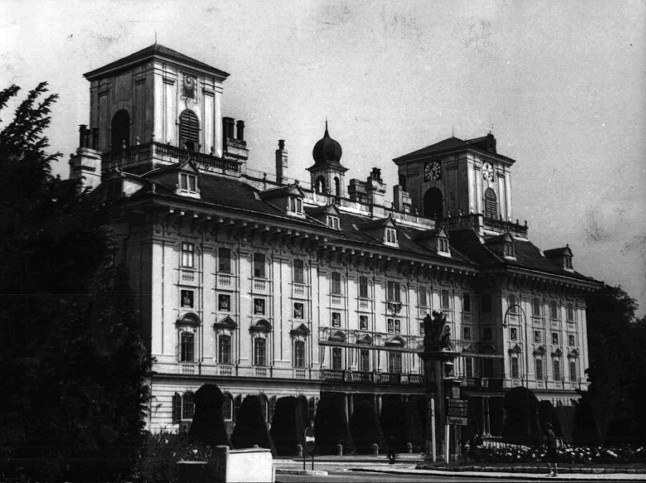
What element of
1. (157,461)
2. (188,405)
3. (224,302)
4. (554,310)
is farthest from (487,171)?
(157,461)

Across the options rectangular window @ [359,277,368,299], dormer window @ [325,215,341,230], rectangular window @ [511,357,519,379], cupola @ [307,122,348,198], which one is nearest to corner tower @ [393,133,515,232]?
cupola @ [307,122,348,198]

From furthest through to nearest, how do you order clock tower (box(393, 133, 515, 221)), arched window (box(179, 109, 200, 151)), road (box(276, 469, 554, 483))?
clock tower (box(393, 133, 515, 221)) → arched window (box(179, 109, 200, 151)) → road (box(276, 469, 554, 483))

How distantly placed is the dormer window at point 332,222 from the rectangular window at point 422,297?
1023cm

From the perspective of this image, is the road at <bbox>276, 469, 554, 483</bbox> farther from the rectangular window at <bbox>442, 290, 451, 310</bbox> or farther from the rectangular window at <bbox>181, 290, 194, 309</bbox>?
the rectangular window at <bbox>442, 290, 451, 310</bbox>

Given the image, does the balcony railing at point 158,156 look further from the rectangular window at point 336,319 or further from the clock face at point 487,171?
the clock face at point 487,171

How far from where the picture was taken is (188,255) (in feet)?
195

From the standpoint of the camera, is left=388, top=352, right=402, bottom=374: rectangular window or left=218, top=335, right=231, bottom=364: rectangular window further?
left=388, top=352, right=402, bottom=374: rectangular window

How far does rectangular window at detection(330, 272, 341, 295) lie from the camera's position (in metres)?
70.4

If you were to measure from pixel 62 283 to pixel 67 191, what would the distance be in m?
2.47

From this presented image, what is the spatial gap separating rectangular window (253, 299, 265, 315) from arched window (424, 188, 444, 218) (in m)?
31.3

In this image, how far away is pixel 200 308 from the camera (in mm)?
59719

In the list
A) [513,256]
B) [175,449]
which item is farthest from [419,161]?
[175,449]

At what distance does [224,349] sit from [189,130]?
15.6 meters

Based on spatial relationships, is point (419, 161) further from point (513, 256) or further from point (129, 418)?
point (129, 418)
